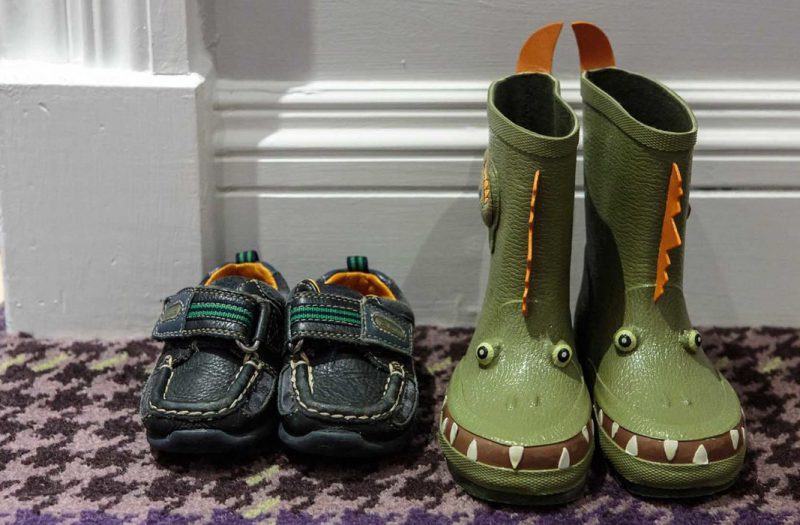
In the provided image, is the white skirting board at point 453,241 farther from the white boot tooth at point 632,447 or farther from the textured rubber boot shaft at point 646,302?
the white boot tooth at point 632,447

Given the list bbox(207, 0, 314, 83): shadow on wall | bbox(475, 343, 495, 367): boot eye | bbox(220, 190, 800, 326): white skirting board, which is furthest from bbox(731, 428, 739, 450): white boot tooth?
bbox(207, 0, 314, 83): shadow on wall

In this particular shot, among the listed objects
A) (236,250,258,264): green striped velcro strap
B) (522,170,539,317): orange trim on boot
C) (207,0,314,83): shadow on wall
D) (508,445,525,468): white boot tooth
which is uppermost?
(207,0,314,83): shadow on wall

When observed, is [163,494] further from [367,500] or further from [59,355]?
[59,355]

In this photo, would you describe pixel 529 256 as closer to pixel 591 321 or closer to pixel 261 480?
pixel 591 321

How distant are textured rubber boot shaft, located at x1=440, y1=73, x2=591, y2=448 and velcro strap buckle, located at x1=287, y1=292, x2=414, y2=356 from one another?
0.26ft

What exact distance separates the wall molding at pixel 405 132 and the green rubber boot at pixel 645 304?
0.21m

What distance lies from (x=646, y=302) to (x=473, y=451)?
0.71 feet

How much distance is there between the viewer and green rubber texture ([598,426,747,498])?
2.27 feet

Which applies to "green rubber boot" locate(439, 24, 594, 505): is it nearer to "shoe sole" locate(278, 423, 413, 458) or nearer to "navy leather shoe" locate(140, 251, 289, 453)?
"shoe sole" locate(278, 423, 413, 458)

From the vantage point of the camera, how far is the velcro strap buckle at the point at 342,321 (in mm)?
791

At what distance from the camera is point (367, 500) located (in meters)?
0.72

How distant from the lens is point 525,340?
2.51ft

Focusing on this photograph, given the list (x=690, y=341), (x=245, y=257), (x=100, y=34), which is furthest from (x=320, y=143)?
(x=690, y=341)

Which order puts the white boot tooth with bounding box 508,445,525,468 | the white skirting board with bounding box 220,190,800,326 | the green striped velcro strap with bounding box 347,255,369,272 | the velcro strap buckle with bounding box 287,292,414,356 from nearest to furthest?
the white boot tooth with bounding box 508,445,525,468
the velcro strap buckle with bounding box 287,292,414,356
the green striped velcro strap with bounding box 347,255,369,272
the white skirting board with bounding box 220,190,800,326
